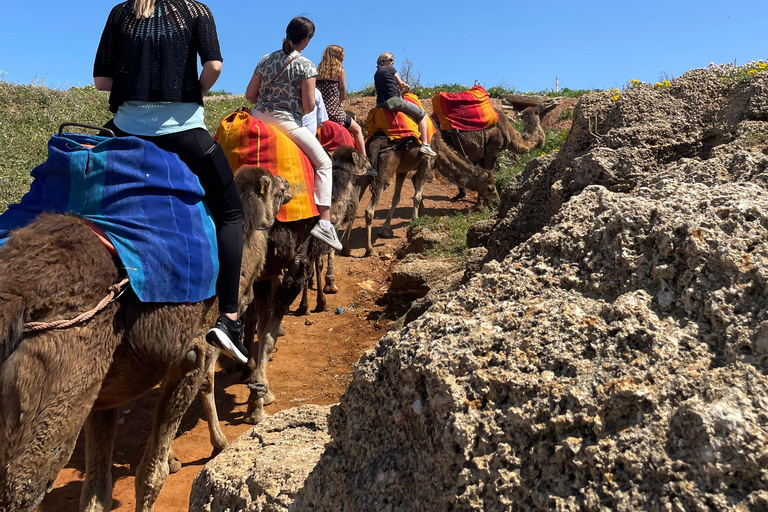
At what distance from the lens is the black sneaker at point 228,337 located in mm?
3326

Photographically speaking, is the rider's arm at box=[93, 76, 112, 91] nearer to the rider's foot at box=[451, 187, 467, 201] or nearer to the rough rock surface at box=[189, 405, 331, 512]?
the rough rock surface at box=[189, 405, 331, 512]

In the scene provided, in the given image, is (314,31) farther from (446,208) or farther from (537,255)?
(446,208)

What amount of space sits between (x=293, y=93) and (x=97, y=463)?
10.7ft

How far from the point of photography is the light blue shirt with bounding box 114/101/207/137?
3150mm

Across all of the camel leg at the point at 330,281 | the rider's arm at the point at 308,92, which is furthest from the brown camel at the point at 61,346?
the camel leg at the point at 330,281

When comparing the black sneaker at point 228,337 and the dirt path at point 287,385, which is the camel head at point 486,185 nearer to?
the dirt path at point 287,385

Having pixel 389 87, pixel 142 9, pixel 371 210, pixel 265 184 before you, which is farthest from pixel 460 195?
pixel 142 9

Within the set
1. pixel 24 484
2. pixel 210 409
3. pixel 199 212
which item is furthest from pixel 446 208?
pixel 24 484

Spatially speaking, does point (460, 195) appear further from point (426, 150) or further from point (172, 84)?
point (172, 84)

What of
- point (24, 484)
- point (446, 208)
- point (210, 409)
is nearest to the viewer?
point (24, 484)

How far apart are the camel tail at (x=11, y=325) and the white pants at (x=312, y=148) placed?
10.7ft

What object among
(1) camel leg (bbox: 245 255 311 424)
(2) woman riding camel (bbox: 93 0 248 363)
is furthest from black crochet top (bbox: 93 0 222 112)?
(1) camel leg (bbox: 245 255 311 424)

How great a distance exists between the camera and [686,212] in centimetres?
180

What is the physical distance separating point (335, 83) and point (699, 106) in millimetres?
5685
